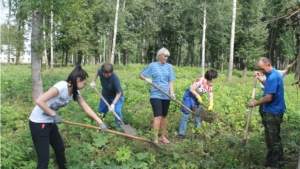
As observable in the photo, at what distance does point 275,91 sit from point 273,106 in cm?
29

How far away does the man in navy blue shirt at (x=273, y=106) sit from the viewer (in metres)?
3.99

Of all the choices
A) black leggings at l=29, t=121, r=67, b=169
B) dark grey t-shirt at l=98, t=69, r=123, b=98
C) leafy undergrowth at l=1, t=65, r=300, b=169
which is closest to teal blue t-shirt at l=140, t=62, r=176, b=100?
dark grey t-shirt at l=98, t=69, r=123, b=98

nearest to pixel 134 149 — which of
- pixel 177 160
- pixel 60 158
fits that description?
pixel 177 160

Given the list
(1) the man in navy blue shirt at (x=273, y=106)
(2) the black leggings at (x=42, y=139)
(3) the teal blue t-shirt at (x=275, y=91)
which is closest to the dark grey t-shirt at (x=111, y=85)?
(2) the black leggings at (x=42, y=139)

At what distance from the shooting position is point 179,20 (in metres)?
32.7

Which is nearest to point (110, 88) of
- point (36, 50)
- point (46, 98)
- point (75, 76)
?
point (75, 76)

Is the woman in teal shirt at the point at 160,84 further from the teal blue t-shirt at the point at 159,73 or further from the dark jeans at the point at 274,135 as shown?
the dark jeans at the point at 274,135

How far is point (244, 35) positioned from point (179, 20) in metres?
10.6

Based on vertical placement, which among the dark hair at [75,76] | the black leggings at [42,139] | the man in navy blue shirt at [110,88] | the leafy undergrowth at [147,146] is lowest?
the leafy undergrowth at [147,146]

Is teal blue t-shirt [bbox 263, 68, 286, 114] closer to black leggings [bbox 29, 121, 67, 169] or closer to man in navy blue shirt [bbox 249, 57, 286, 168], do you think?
man in navy blue shirt [bbox 249, 57, 286, 168]

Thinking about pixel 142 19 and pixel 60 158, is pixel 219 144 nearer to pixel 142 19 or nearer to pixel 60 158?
pixel 60 158

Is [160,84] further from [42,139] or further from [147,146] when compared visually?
[42,139]

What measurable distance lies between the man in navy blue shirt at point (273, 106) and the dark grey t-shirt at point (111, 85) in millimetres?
2537

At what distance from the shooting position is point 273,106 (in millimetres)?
4102
